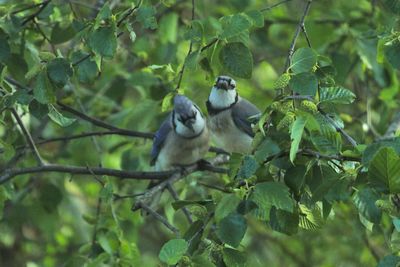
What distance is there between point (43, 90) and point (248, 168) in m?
0.78

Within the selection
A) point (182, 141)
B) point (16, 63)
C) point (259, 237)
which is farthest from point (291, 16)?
point (16, 63)

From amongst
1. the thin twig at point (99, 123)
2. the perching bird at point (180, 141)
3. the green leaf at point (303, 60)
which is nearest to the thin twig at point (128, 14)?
the green leaf at point (303, 60)

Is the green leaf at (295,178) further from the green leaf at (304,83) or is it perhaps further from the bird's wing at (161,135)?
the bird's wing at (161,135)

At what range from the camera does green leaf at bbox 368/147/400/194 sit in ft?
6.34

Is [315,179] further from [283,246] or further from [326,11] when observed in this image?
[283,246]

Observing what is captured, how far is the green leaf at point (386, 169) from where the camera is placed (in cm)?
193

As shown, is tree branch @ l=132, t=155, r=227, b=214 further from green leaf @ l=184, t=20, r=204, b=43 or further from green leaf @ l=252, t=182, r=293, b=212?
green leaf @ l=252, t=182, r=293, b=212

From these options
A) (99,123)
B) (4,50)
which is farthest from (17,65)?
(99,123)

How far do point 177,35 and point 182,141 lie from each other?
777 mm

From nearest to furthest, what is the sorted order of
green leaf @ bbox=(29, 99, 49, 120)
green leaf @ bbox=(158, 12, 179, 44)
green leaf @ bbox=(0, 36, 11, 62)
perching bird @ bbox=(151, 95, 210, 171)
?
green leaf @ bbox=(29, 99, 49, 120) → green leaf @ bbox=(0, 36, 11, 62) → perching bird @ bbox=(151, 95, 210, 171) → green leaf @ bbox=(158, 12, 179, 44)

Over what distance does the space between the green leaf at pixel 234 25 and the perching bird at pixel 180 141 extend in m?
1.74

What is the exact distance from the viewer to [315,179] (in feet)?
7.21

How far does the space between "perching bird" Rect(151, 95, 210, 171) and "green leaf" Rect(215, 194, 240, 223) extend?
6.62ft

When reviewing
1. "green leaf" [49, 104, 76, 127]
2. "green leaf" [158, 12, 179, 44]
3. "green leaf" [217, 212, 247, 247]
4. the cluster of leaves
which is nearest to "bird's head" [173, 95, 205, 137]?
the cluster of leaves
